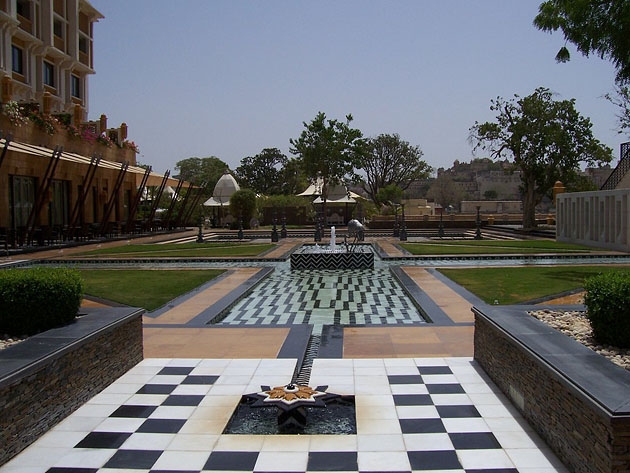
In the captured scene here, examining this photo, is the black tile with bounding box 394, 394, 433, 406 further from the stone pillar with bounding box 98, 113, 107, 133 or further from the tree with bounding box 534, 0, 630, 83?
the stone pillar with bounding box 98, 113, 107, 133

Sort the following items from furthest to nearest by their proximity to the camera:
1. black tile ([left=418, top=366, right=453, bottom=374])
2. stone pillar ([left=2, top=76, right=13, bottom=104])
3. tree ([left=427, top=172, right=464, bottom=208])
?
tree ([left=427, top=172, right=464, bottom=208])
stone pillar ([left=2, top=76, right=13, bottom=104])
black tile ([left=418, top=366, right=453, bottom=374])

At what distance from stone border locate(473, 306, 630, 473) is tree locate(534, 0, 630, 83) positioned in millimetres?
10577

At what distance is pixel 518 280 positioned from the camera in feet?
40.8

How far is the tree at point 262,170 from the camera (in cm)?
6806

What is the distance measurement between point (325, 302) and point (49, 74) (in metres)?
28.8

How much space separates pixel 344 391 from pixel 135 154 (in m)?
31.9

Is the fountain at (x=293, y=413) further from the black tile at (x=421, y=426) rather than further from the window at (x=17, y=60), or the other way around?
the window at (x=17, y=60)

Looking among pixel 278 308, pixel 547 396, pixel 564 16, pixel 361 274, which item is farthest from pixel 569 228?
pixel 547 396

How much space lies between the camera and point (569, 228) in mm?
24828

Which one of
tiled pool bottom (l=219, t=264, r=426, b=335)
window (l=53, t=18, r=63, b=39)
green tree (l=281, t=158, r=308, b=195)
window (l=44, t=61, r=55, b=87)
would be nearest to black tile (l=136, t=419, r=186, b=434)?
tiled pool bottom (l=219, t=264, r=426, b=335)

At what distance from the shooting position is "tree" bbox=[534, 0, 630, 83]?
13281mm

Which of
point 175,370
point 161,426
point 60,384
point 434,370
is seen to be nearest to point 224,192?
point 175,370

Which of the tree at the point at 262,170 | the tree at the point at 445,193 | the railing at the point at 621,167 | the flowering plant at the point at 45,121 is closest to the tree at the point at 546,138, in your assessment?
the railing at the point at 621,167

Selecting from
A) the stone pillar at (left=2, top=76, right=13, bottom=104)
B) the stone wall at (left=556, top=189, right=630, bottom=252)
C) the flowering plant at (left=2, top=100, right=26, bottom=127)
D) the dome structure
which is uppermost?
the stone pillar at (left=2, top=76, right=13, bottom=104)
